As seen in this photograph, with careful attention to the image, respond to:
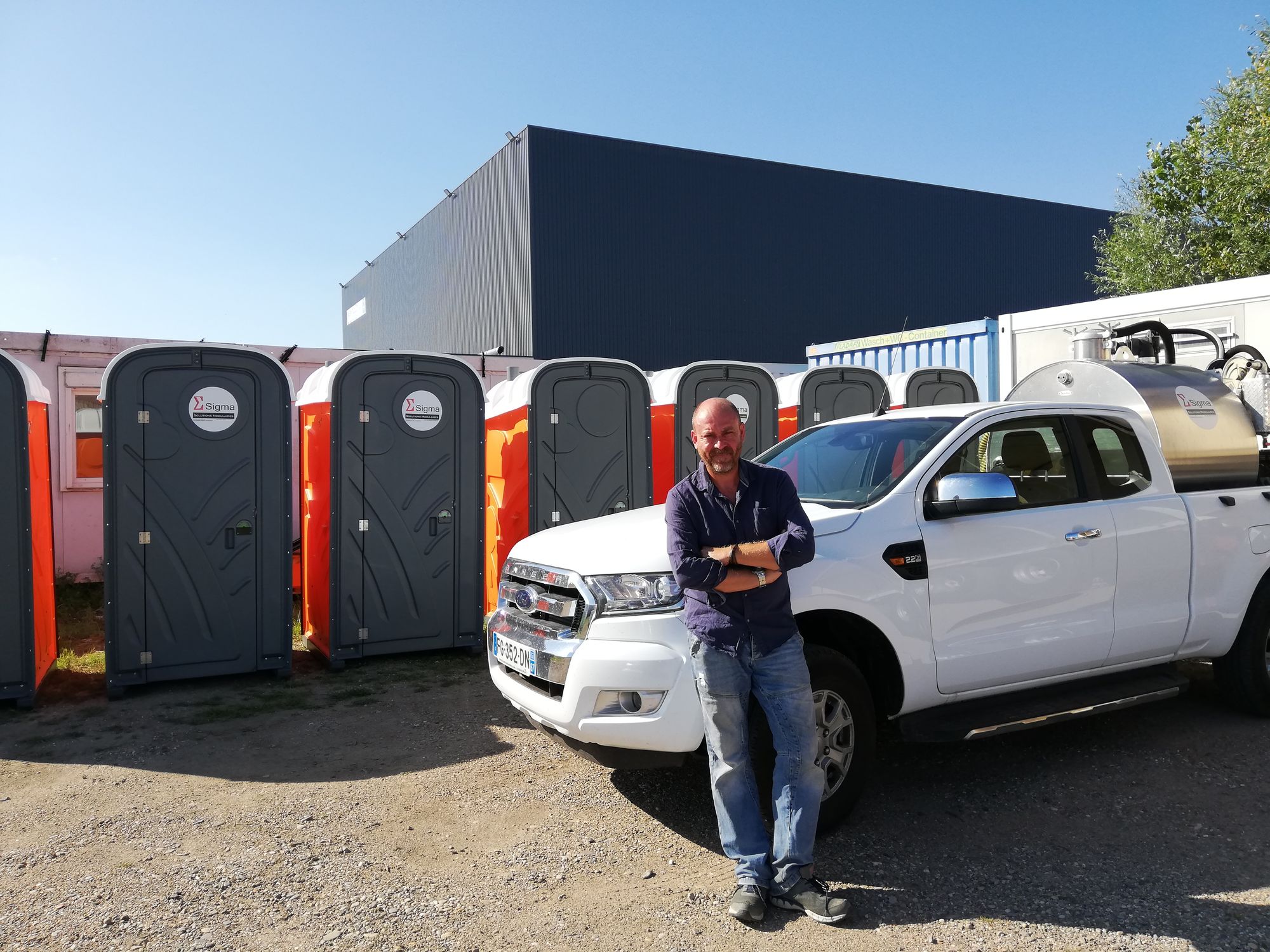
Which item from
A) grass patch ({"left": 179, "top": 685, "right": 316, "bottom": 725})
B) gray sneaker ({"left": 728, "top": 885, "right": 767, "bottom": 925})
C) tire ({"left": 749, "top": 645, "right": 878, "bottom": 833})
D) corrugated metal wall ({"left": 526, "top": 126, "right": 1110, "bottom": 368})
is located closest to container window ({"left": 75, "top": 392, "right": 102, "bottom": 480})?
grass patch ({"left": 179, "top": 685, "right": 316, "bottom": 725})

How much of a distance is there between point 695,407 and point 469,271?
18.1 m

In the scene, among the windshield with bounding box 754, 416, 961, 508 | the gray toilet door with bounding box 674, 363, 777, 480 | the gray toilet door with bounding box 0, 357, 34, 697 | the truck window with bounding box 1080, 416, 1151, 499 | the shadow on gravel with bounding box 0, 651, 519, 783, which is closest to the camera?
the windshield with bounding box 754, 416, 961, 508

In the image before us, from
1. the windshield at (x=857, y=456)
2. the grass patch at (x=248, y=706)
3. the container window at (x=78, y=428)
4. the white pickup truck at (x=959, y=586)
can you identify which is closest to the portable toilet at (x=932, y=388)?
the white pickup truck at (x=959, y=586)

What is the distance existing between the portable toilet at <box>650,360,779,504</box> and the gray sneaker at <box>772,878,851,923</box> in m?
5.03

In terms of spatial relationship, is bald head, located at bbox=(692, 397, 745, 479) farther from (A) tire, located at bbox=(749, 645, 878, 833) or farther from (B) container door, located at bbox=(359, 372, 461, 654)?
(B) container door, located at bbox=(359, 372, 461, 654)

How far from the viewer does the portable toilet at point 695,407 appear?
8109 millimetres

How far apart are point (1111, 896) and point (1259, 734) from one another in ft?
8.02

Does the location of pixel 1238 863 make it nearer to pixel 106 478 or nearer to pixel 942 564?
pixel 942 564

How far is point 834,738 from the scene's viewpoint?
3582 mm

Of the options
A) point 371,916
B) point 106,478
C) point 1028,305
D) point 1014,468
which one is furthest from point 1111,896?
point 1028,305

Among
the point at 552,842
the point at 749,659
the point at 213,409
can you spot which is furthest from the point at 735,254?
the point at 749,659

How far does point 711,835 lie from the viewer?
377cm

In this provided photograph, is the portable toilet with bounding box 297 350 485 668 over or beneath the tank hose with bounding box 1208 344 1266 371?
beneath

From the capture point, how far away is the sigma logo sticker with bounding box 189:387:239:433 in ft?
20.0
